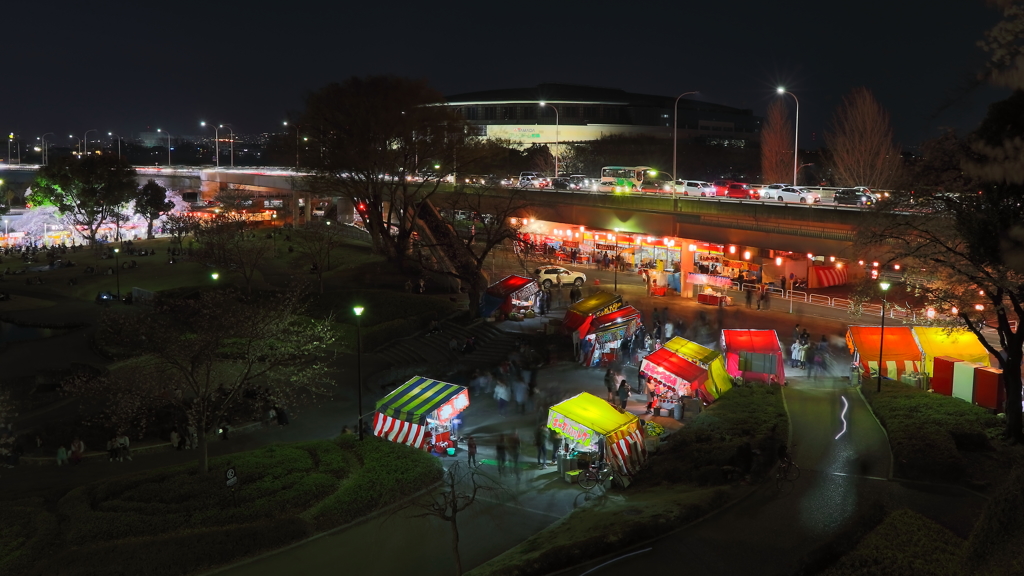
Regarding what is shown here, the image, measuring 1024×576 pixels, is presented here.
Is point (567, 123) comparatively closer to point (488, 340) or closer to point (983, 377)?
point (488, 340)

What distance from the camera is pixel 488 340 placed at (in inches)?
1107

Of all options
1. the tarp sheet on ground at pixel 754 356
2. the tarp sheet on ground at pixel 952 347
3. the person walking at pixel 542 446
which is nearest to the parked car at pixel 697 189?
the tarp sheet on ground at pixel 754 356

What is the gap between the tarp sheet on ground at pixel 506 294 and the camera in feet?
99.8

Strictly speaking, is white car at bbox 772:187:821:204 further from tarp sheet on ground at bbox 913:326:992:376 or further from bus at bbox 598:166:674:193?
tarp sheet on ground at bbox 913:326:992:376

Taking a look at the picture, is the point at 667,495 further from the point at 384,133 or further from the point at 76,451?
the point at 384,133

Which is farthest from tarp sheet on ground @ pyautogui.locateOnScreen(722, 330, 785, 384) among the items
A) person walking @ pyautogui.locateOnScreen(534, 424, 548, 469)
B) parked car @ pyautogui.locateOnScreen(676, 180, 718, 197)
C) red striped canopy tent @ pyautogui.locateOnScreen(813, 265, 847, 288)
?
parked car @ pyautogui.locateOnScreen(676, 180, 718, 197)

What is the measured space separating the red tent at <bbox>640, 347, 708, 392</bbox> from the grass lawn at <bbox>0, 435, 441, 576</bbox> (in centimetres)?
670

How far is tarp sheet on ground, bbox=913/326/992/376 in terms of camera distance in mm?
20781

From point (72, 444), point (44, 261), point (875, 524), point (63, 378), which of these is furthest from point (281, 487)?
point (44, 261)

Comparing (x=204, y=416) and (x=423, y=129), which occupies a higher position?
(x=423, y=129)

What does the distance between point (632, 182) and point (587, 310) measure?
23.6 metres

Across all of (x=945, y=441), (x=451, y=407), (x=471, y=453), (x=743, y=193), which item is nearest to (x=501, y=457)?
(x=471, y=453)

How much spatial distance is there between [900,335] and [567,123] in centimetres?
7747

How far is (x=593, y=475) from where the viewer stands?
15.6 m
